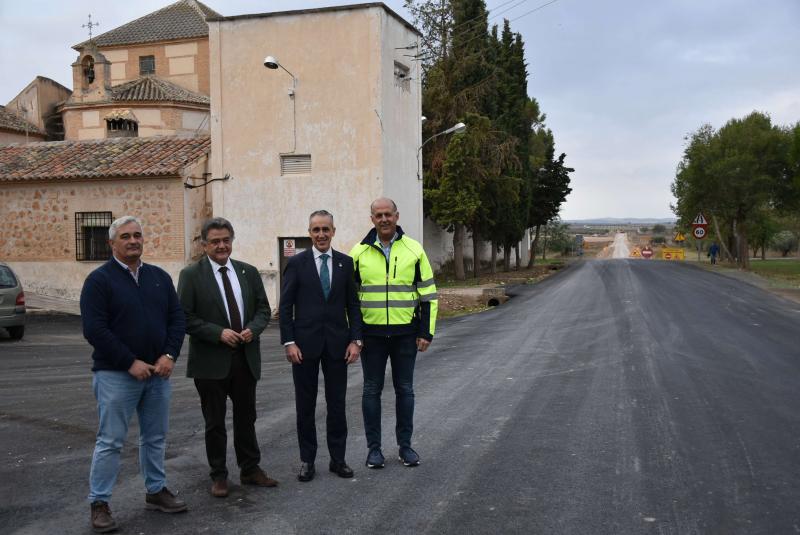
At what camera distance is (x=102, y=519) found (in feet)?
15.6

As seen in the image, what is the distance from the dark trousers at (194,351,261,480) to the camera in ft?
18.1

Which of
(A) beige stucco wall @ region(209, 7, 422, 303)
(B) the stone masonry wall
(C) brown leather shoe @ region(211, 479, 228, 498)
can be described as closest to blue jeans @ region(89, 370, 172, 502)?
(C) brown leather shoe @ region(211, 479, 228, 498)

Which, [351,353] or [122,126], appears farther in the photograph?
[122,126]

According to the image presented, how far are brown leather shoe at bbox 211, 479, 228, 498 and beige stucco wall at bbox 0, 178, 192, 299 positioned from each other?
17.1 meters

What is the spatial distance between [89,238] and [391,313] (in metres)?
19.1

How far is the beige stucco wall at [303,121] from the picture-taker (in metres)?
20.6

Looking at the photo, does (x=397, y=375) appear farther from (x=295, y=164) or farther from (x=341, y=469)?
(x=295, y=164)

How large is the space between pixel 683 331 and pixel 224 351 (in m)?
11.3

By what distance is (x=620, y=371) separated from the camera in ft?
34.1

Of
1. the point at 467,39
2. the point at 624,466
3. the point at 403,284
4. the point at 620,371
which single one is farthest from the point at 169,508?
the point at 467,39

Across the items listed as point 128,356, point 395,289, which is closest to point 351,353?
point 395,289

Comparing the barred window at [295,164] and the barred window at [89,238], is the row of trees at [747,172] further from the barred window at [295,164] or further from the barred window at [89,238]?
the barred window at [89,238]

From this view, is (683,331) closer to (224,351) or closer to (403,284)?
(403,284)

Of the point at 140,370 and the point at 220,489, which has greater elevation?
the point at 140,370
